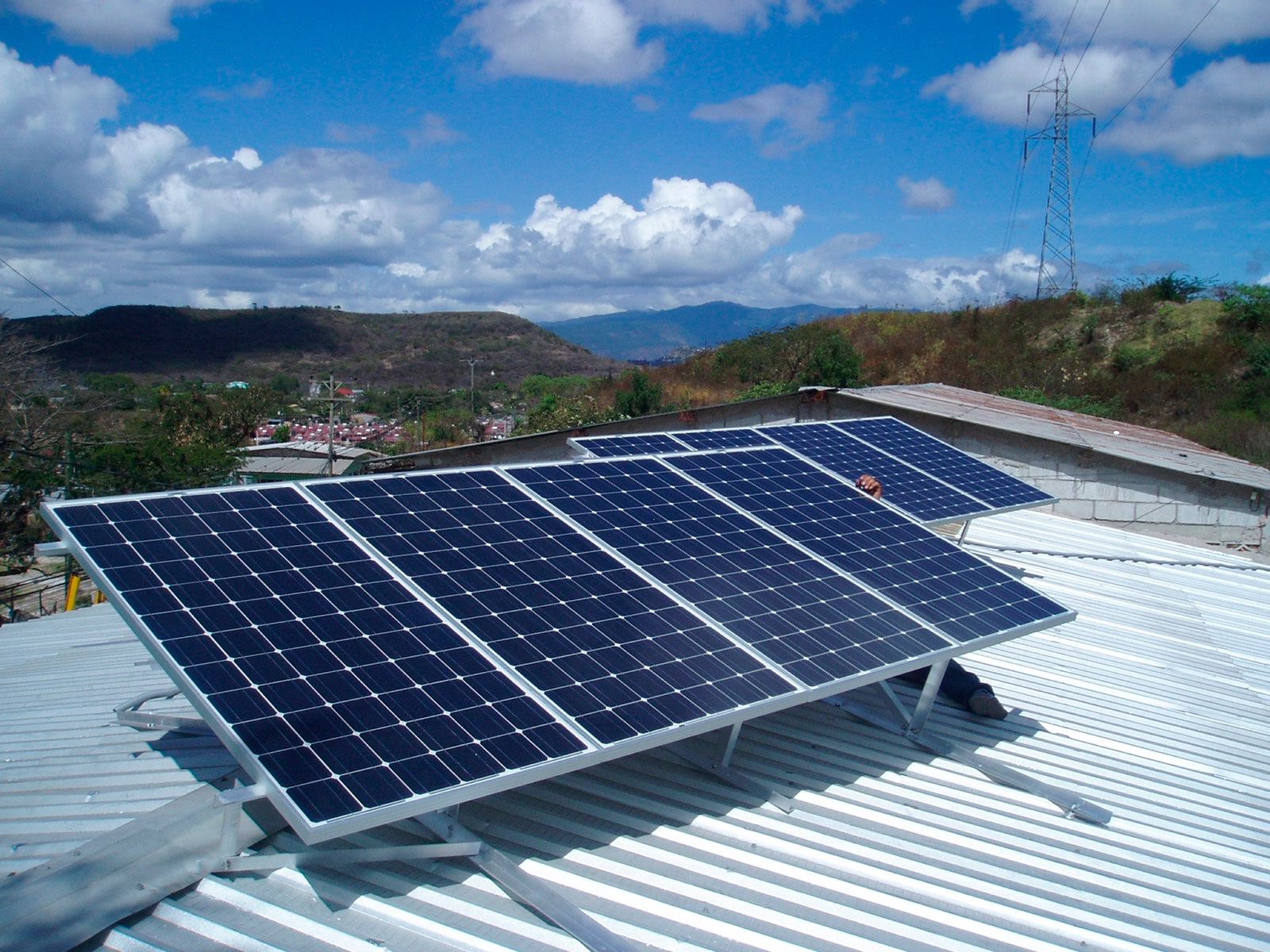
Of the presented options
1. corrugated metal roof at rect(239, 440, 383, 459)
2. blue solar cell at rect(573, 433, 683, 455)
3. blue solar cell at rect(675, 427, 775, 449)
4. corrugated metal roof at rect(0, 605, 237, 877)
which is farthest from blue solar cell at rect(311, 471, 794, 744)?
corrugated metal roof at rect(239, 440, 383, 459)

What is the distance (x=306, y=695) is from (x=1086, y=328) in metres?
53.0

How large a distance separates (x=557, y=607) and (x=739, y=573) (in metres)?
2.07

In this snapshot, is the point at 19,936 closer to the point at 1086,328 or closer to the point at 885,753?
the point at 885,753

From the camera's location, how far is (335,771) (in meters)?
4.94

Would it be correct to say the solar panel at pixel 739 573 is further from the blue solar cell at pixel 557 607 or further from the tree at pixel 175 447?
the tree at pixel 175 447

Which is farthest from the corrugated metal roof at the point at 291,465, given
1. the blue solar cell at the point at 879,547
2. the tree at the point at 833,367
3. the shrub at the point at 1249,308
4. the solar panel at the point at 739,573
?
the shrub at the point at 1249,308

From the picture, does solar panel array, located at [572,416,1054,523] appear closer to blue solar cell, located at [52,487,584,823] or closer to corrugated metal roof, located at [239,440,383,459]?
blue solar cell, located at [52,487,584,823]

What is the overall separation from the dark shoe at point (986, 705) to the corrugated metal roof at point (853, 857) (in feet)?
0.36

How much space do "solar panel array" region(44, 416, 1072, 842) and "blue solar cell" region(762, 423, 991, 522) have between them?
514 cm

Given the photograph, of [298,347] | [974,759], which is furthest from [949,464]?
[298,347]

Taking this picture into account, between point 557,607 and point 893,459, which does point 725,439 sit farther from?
point 557,607

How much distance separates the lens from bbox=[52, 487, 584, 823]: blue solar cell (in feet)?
16.5

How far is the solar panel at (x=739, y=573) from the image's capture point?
24.5ft

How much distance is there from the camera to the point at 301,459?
51594 millimetres
